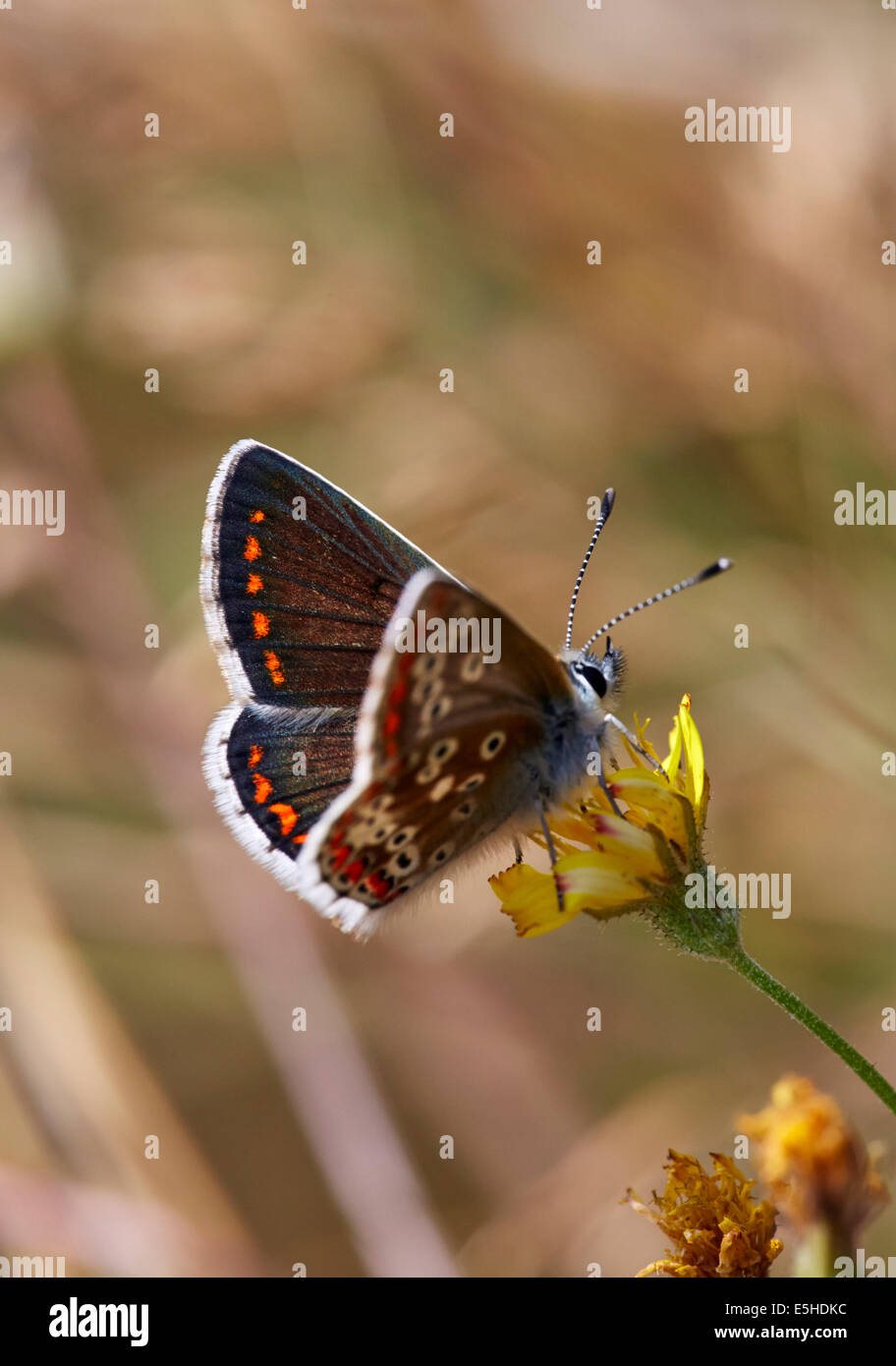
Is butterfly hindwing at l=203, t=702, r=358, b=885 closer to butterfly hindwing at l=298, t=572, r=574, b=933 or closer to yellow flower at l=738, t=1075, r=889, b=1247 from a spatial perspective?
butterfly hindwing at l=298, t=572, r=574, b=933

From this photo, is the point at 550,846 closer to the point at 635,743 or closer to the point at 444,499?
the point at 635,743

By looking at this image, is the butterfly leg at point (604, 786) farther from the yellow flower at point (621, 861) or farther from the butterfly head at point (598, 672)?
the butterfly head at point (598, 672)

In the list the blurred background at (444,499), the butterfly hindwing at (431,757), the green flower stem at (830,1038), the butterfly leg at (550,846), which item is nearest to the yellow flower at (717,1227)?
the green flower stem at (830,1038)

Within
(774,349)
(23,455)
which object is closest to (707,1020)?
(774,349)

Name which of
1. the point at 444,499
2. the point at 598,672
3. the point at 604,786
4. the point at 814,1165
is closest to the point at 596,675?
the point at 598,672
